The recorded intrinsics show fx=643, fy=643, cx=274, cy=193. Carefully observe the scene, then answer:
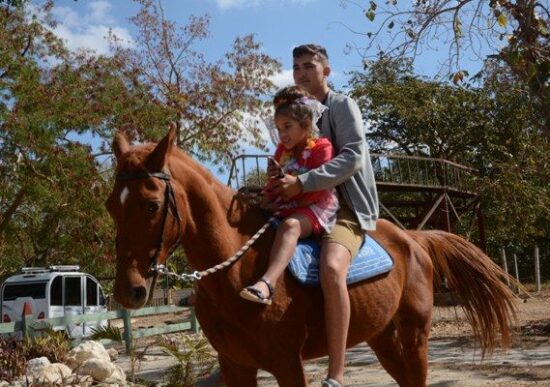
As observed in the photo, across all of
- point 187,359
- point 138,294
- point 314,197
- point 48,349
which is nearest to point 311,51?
point 314,197

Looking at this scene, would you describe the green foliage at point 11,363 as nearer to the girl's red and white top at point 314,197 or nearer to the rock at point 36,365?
the rock at point 36,365

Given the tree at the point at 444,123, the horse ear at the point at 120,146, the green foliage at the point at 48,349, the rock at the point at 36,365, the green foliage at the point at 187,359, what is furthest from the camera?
the tree at the point at 444,123

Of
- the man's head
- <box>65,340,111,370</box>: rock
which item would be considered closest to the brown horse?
the man's head

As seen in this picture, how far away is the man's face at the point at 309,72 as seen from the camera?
360 cm

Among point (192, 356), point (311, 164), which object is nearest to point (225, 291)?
point (311, 164)

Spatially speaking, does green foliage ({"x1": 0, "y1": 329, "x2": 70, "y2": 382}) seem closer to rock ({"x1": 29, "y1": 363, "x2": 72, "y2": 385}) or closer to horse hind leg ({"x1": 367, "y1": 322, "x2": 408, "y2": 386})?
rock ({"x1": 29, "y1": 363, "x2": 72, "y2": 385})

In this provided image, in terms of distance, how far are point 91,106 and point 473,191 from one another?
11.9 m

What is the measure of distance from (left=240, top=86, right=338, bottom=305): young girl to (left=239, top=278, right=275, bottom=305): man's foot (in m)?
0.20

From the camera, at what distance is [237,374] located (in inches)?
127

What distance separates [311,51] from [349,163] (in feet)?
2.50

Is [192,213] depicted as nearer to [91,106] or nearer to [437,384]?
[437,384]

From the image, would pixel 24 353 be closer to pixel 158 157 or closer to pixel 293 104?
pixel 158 157

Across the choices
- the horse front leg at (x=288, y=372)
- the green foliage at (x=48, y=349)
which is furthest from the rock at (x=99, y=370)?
the horse front leg at (x=288, y=372)

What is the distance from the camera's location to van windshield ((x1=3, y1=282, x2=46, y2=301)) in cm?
1853
